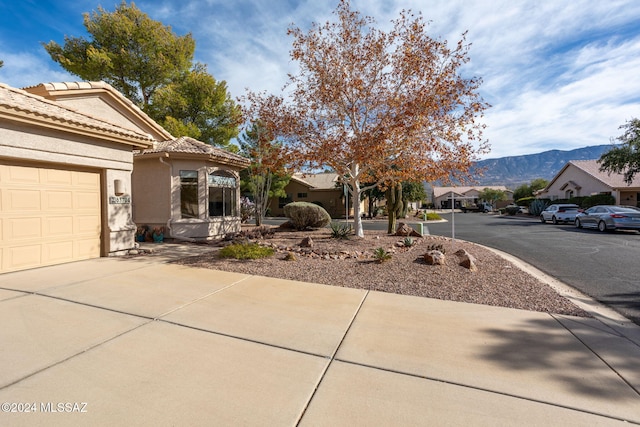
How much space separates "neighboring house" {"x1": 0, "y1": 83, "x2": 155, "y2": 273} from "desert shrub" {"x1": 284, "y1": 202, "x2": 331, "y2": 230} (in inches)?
284

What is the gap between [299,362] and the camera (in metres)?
3.10

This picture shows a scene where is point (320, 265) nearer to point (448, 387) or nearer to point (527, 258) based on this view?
point (448, 387)

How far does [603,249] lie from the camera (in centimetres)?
1026

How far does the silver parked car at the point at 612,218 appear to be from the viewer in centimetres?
1487

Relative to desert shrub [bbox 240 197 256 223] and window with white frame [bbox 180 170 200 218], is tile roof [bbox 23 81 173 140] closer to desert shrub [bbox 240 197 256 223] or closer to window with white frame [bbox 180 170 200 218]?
window with white frame [bbox 180 170 200 218]

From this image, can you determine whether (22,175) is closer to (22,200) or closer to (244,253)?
(22,200)

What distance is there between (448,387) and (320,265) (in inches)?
183

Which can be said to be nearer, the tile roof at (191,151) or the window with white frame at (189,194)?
the tile roof at (191,151)

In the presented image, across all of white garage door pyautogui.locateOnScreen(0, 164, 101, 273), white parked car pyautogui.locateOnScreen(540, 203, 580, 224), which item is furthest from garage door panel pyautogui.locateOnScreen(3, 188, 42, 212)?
white parked car pyautogui.locateOnScreen(540, 203, 580, 224)

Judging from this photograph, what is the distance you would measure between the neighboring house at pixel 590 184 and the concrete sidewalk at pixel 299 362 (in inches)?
1347

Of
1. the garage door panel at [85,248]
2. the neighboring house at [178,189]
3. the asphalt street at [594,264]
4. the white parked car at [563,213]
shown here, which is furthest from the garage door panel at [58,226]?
the white parked car at [563,213]

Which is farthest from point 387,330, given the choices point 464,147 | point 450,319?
point 464,147

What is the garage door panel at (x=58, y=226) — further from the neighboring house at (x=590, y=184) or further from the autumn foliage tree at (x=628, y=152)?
the neighboring house at (x=590, y=184)

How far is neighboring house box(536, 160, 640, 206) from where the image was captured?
2805 centimetres
